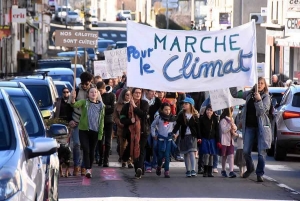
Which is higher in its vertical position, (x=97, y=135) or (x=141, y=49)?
(x=141, y=49)

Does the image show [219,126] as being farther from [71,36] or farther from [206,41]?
[71,36]

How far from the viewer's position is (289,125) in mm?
20172

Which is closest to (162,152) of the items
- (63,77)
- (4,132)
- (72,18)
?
(4,132)

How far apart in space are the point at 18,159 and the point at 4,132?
779 mm

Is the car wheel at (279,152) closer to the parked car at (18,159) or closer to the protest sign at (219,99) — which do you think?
the protest sign at (219,99)

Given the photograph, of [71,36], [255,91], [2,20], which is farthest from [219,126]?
[2,20]

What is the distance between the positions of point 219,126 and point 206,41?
4.79ft

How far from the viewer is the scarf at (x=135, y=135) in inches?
654

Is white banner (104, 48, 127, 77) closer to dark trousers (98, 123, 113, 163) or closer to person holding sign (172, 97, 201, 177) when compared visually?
dark trousers (98, 123, 113, 163)

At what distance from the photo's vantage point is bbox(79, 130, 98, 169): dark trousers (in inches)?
642

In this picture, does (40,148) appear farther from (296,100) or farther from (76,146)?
(296,100)

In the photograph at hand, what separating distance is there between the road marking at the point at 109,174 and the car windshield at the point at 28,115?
18.3 ft

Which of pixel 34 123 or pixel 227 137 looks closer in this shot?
pixel 34 123

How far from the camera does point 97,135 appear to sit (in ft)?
53.9
